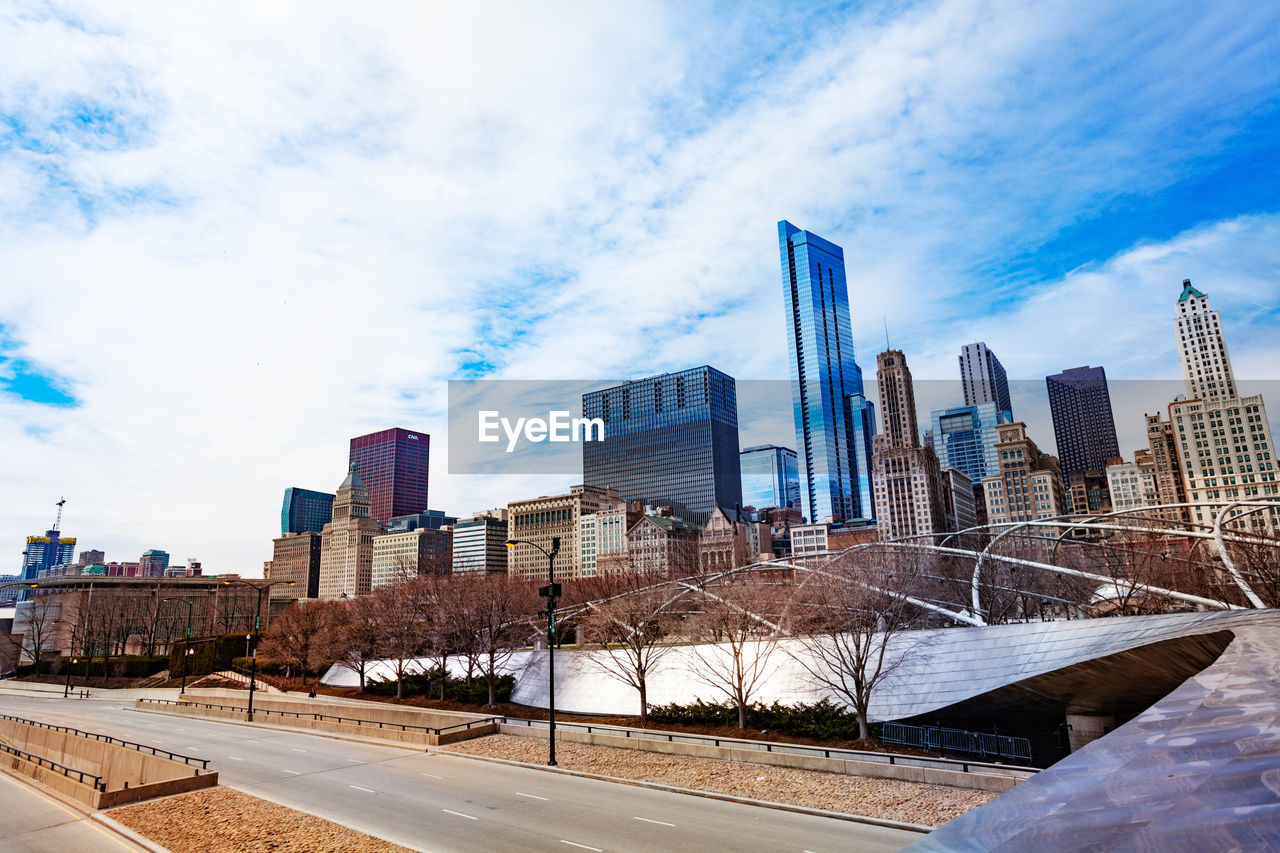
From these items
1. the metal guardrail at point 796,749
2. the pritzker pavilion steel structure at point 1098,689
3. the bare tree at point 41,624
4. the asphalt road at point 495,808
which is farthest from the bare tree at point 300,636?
the bare tree at point 41,624

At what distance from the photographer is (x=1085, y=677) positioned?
2641cm

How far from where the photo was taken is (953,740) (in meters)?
33.3

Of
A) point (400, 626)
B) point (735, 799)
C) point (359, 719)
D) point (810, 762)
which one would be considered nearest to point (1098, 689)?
point (810, 762)

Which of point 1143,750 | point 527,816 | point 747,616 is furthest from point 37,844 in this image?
point 747,616

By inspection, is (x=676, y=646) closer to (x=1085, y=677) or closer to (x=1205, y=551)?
(x=1085, y=677)

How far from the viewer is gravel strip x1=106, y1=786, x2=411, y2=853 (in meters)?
16.1

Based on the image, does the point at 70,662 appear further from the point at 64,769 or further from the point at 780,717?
the point at 780,717

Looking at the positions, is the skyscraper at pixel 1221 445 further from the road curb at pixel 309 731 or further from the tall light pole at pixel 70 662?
the tall light pole at pixel 70 662

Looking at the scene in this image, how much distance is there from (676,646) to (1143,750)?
37.7m

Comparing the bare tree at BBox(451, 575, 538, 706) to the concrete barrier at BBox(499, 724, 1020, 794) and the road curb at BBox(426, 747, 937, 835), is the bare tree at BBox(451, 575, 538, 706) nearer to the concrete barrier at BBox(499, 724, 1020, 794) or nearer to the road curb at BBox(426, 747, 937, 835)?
the concrete barrier at BBox(499, 724, 1020, 794)

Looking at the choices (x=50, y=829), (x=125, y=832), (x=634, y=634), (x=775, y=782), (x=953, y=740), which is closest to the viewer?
(x=125, y=832)

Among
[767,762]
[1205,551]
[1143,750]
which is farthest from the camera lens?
[1205,551]

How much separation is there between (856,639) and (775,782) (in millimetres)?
10942

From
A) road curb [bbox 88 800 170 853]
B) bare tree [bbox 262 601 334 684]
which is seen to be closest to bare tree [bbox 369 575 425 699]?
bare tree [bbox 262 601 334 684]
